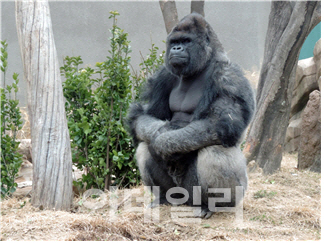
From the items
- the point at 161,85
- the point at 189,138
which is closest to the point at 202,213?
the point at 189,138

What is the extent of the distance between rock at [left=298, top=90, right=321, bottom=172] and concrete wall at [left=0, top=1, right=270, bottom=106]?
179 inches

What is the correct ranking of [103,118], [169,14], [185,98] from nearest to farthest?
[185,98], [103,118], [169,14]

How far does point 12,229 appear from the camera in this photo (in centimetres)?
273

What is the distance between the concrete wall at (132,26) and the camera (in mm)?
9555

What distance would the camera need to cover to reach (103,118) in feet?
13.2

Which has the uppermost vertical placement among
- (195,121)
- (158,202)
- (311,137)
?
(195,121)

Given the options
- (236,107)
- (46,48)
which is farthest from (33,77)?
(236,107)

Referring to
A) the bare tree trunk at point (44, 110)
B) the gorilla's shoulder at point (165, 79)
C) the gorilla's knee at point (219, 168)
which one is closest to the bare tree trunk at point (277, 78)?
the gorilla's shoulder at point (165, 79)

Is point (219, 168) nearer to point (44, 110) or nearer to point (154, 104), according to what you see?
point (154, 104)

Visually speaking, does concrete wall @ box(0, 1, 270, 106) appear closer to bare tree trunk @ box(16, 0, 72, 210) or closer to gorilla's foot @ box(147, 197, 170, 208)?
bare tree trunk @ box(16, 0, 72, 210)

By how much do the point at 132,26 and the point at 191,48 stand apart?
24.5 ft

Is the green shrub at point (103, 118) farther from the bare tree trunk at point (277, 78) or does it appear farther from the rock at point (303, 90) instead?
the rock at point (303, 90)

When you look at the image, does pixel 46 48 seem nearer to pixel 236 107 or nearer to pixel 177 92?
pixel 177 92

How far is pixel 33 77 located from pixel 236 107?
6.14 ft
